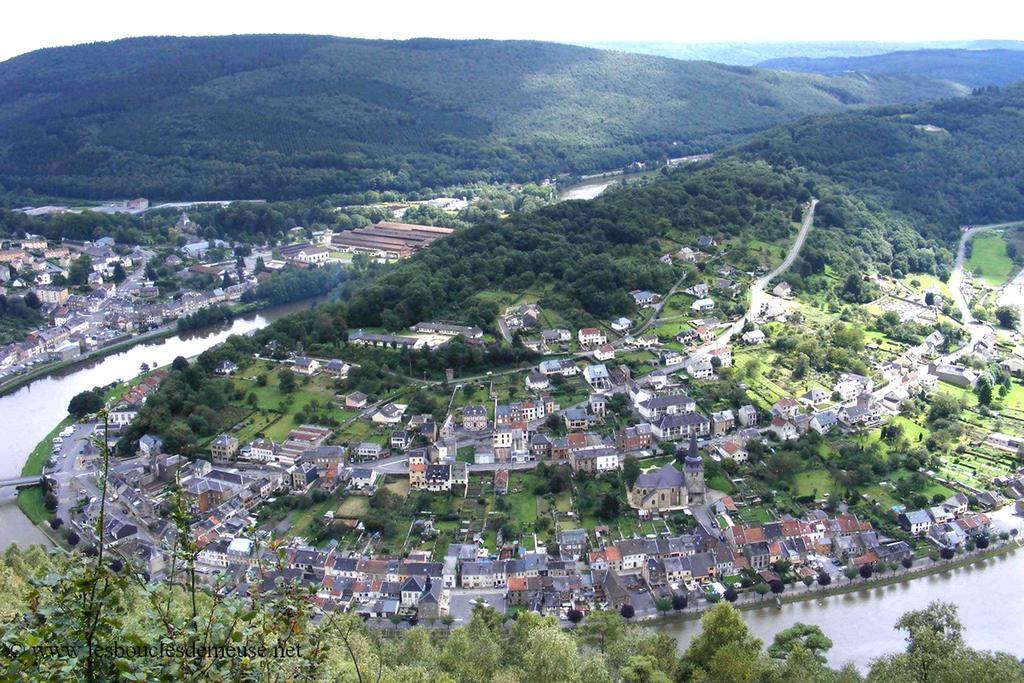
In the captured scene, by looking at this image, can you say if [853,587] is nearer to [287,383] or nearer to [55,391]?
[287,383]

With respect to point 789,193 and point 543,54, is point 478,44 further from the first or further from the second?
point 789,193

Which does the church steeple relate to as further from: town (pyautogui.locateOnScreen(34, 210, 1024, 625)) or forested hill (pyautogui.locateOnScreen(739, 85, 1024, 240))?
forested hill (pyautogui.locateOnScreen(739, 85, 1024, 240))

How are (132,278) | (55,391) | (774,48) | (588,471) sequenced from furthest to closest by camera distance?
(774,48), (132,278), (55,391), (588,471)

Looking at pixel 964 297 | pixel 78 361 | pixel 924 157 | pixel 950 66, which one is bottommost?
pixel 78 361

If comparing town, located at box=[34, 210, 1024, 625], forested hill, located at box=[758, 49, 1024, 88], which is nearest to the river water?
town, located at box=[34, 210, 1024, 625]

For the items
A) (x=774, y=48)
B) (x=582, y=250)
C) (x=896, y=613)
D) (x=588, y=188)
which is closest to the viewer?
(x=896, y=613)

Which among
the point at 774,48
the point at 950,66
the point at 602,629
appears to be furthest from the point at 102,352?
the point at 774,48

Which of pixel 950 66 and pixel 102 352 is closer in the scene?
pixel 102 352
